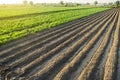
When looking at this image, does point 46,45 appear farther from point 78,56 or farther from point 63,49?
point 78,56

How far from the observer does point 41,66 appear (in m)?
11.7

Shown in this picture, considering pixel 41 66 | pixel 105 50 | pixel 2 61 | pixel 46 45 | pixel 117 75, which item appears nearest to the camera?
pixel 117 75

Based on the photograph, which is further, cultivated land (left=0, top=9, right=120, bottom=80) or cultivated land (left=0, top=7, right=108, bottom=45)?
cultivated land (left=0, top=7, right=108, bottom=45)

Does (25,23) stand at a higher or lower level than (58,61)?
higher

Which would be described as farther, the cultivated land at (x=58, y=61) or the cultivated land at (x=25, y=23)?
the cultivated land at (x=25, y=23)

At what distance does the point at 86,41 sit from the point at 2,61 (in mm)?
7693

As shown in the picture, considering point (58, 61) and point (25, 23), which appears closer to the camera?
point (58, 61)

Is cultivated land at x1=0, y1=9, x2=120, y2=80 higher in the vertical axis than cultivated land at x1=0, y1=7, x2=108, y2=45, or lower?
lower

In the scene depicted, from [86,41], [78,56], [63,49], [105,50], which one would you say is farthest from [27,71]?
[86,41]

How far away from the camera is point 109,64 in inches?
468

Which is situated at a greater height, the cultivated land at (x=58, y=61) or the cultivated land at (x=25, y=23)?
the cultivated land at (x=25, y=23)

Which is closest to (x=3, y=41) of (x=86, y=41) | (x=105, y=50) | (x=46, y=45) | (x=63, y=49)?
(x=46, y=45)

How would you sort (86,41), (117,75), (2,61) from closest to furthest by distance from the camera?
(117,75), (2,61), (86,41)

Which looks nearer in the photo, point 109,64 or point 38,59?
point 109,64
